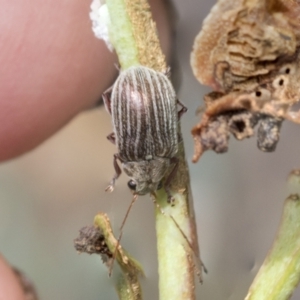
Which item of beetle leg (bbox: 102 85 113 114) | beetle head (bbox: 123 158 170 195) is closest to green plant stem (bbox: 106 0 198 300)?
beetle head (bbox: 123 158 170 195)

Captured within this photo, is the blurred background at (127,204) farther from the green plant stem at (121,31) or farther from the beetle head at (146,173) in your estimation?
the green plant stem at (121,31)

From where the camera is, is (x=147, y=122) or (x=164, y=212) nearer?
(x=164, y=212)

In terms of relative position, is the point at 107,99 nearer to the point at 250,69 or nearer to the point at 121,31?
the point at 121,31

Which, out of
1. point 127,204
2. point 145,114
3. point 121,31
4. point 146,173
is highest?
point 121,31

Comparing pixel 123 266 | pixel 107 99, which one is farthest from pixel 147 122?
pixel 123 266

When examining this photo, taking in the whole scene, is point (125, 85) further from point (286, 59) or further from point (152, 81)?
point (286, 59)

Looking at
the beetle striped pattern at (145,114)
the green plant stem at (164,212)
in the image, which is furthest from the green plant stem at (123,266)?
the beetle striped pattern at (145,114)
